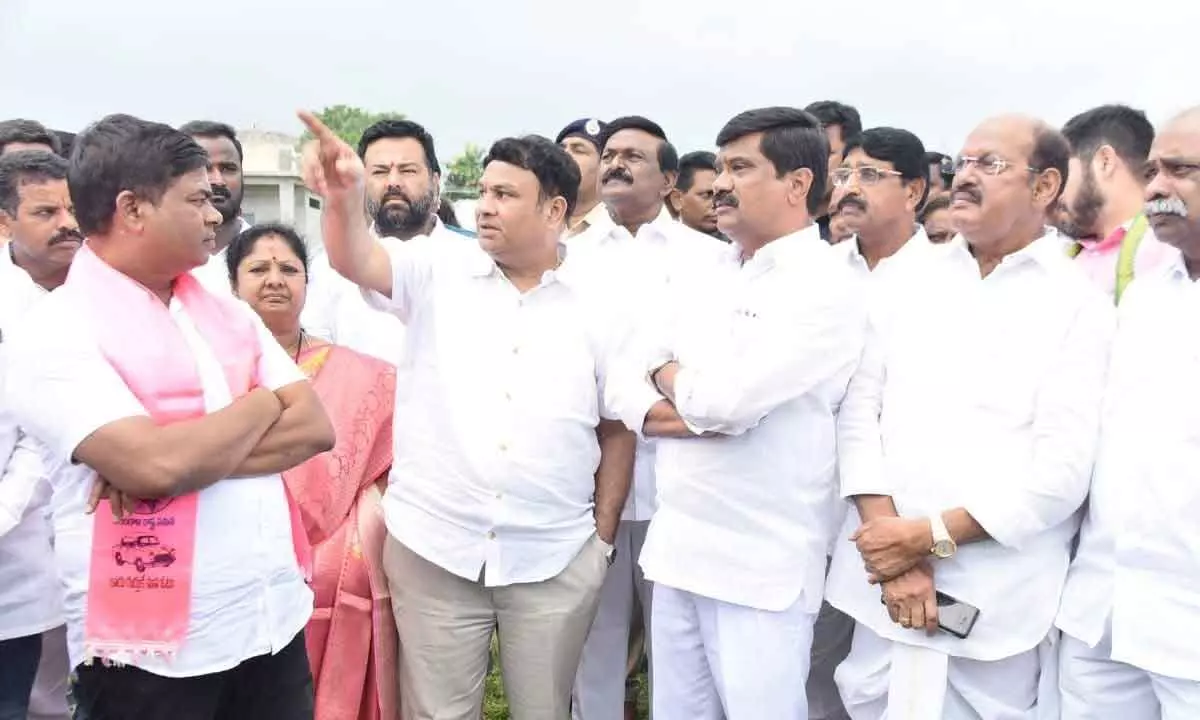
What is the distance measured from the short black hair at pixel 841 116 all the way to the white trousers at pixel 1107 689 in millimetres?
3864

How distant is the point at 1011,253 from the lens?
10.1 ft

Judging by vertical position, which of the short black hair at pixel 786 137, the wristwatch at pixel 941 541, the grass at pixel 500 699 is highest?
the short black hair at pixel 786 137

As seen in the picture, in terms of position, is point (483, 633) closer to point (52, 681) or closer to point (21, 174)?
point (52, 681)

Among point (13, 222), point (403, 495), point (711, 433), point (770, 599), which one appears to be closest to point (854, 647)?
point (770, 599)

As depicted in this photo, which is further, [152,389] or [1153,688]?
[1153,688]

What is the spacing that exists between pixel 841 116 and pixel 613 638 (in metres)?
3.45

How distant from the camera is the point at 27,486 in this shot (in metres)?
3.05

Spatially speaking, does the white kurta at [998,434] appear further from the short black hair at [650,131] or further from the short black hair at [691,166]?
the short black hair at [691,166]

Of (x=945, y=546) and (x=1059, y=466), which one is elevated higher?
(x=1059, y=466)

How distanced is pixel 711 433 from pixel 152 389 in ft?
5.20

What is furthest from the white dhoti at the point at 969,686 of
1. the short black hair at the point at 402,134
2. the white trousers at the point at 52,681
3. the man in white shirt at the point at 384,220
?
the short black hair at the point at 402,134

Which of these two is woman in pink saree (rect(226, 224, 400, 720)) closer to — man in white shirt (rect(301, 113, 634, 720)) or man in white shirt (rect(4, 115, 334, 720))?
man in white shirt (rect(301, 113, 634, 720))

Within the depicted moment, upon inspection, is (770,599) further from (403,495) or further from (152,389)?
(152,389)

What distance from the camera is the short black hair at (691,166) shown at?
6.26m
